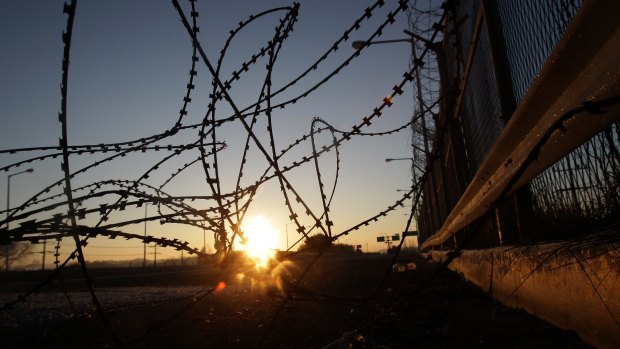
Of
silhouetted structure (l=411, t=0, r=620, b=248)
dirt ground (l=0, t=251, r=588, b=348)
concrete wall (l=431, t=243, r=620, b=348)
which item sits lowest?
dirt ground (l=0, t=251, r=588, b=348)

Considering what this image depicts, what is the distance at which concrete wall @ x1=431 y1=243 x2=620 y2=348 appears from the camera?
164cm

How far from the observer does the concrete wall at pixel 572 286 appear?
5.39 ft

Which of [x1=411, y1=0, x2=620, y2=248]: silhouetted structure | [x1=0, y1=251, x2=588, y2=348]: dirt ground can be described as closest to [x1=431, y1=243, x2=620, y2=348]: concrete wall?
[x1=0, y1=251, x2=588, y2=348]: dirt ground

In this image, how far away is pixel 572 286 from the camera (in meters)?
1.97

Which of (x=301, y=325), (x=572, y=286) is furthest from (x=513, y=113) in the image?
(x=301, y=325)

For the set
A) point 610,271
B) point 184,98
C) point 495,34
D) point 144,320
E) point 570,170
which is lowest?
point 144,320

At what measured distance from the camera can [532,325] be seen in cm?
248

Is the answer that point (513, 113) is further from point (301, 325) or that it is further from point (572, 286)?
point (301, 325)

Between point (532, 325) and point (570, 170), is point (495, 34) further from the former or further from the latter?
point (532, 325)

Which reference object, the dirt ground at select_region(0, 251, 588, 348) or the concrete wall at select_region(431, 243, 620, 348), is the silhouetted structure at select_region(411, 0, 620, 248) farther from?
the dirt ground at select_region(0, 251, 588, 348)

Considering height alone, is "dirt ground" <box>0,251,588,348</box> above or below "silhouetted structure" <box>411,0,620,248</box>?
below

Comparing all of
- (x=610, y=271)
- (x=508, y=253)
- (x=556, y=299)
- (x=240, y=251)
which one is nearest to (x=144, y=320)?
(x=240, y=251)

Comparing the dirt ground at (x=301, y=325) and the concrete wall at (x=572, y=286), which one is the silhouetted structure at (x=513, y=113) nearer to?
the concrete wall at (x=572, y=286)

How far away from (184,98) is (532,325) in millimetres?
2363
